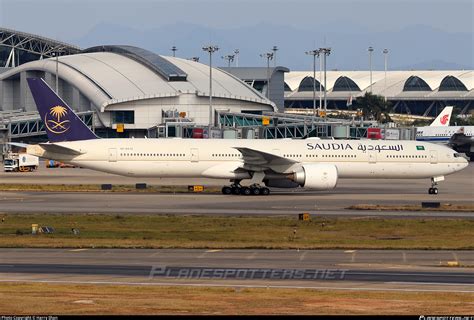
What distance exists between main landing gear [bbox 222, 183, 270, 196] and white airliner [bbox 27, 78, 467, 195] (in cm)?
7

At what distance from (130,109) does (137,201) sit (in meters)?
78.0

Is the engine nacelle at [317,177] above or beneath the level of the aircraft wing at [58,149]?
beneath

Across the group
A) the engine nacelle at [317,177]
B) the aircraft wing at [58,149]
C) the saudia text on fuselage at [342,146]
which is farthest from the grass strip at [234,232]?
the saudia text on fuselage at [342,146]

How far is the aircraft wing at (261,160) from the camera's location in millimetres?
63906

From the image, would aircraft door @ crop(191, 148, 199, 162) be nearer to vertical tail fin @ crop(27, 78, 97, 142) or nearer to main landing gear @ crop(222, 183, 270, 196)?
main landing gear @ crop(222, 183, 270, 196)

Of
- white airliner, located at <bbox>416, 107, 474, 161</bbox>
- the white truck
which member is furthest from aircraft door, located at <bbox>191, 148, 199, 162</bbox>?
white airliner, located at <bbox>416, 107, 474, 161</bbox>

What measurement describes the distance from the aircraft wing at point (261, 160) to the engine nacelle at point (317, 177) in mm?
1333

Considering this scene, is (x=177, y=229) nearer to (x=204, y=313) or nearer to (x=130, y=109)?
(x=204, y=313)

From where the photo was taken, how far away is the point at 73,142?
6488cm

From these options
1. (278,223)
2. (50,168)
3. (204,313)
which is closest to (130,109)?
(50,168)

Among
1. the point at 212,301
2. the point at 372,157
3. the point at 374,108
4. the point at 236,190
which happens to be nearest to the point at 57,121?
the point at 236,190

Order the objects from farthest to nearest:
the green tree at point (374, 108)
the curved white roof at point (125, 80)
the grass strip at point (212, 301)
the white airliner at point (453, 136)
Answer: the green tree at point (374, 108) → the curved white roof at point (125, 80) → the white airliner at point (453, 136) → the grass strip at point (212, 301)

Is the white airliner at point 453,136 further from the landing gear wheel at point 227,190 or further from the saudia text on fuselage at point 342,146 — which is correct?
the landing gear wheel at point 227,190

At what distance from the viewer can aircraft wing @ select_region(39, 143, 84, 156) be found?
63.3 metres
